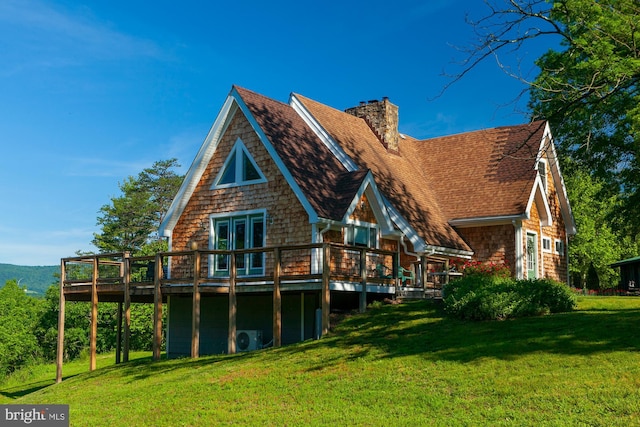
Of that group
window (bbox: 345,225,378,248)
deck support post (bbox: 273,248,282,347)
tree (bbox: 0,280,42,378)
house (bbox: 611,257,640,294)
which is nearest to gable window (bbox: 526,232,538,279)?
window (bbox: 345,225,378,248)

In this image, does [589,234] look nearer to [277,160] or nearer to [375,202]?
[375,202]

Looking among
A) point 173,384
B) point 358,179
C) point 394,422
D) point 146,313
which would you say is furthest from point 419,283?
point 146,313

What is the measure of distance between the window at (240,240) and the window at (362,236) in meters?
2.74

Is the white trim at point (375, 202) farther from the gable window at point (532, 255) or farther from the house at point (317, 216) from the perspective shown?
the gable window at point (532, 255)

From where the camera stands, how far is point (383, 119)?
3069cm

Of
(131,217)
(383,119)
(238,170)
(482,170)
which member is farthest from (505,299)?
(131,217)

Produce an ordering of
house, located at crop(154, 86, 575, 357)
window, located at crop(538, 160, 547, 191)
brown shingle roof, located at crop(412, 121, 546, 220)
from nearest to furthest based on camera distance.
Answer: house, located at crop(154, 86, 575, 357)
brown shingle roof, located at crop(412, 121, 546, 220)
window, located at crop(538, 160, 547, 191)

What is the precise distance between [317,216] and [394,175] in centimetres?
689

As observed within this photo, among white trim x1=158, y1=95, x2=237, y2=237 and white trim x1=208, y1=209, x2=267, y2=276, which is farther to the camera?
white trim x1=158, y1=95, x2=237, y2=237

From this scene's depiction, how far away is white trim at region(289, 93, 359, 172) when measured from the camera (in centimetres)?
2556

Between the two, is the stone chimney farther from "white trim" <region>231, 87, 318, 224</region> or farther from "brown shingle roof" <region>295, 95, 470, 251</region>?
"white trim" <region>231, 87, 318, 224</region>

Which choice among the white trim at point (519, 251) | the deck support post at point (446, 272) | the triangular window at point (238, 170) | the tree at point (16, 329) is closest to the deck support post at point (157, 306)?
the triangular window at point (238, 170)

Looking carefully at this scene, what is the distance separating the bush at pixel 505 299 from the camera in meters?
18.1

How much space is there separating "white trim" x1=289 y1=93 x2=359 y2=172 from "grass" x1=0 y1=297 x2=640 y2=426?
7401 millimetres
